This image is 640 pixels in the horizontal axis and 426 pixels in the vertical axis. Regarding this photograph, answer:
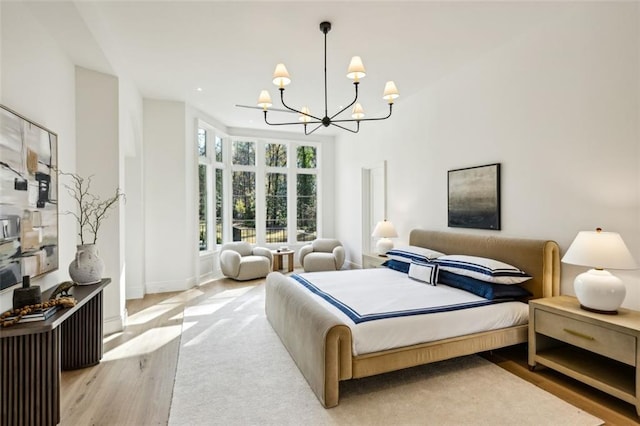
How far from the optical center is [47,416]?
6.35 ft

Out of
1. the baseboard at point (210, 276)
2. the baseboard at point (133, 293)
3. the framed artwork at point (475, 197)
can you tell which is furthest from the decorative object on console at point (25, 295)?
the framed artwork at point (475, 197)

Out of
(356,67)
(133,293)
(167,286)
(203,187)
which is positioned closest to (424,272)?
(356,67)

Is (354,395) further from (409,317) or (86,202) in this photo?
(86,202)

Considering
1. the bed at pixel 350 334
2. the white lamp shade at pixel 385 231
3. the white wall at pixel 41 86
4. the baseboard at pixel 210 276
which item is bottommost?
the baseboard at pixel 210 276

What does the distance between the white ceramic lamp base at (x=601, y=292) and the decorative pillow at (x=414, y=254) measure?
4.99ft

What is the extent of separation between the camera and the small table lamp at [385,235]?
16.2 ft

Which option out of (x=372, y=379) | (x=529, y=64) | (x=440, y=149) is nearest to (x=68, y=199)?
(x=372, y=379)

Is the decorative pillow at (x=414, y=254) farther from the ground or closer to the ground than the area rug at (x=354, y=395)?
farther from the ground

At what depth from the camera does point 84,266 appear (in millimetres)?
2713

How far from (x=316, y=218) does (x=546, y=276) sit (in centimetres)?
531

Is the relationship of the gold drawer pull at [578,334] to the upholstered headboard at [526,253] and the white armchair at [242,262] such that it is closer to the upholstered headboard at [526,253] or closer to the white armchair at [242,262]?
the upholstered headboard at [526,253]

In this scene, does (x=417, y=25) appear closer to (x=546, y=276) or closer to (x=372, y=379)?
(x=546, y=276)

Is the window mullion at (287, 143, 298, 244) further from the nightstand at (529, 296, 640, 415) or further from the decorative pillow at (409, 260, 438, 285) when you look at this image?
the nightstand at (529, 296, 640, 415)

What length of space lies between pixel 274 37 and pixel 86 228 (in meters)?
2.80
